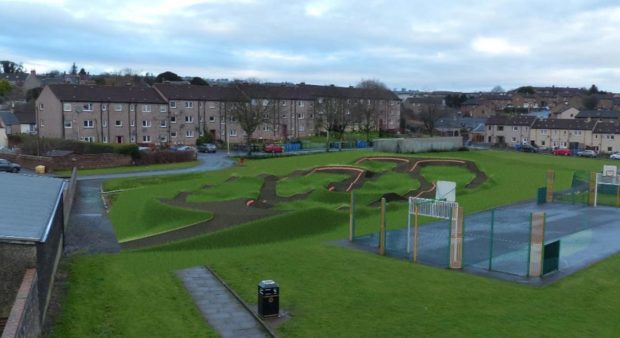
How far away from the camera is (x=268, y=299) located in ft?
47.8

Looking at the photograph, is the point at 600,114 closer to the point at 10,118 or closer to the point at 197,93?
the point at 197,93

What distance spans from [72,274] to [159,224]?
11.3 m

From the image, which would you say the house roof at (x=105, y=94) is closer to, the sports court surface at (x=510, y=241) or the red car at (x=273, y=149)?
the red car at (x=273, y=149)

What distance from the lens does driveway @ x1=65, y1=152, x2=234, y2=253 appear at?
25953mm

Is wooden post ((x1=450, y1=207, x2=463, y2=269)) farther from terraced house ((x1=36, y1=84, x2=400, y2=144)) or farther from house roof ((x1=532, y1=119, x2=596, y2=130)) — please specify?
house roof ((x1=532, y1=119, x2=596, y2=130))

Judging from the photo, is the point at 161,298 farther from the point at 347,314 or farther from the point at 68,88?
the point at 68,88

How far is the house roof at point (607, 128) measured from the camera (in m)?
80.5

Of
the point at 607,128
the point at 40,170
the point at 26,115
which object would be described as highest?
the point at 26,115

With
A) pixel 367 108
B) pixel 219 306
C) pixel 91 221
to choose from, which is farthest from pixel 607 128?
pixel 219 306

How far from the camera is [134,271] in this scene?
19016mm

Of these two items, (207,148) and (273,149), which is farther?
(207,148)

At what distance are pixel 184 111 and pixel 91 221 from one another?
47732 mm

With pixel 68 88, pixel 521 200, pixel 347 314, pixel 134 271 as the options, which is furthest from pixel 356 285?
pixel 68 88

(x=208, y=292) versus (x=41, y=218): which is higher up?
(x=41, y=218)
